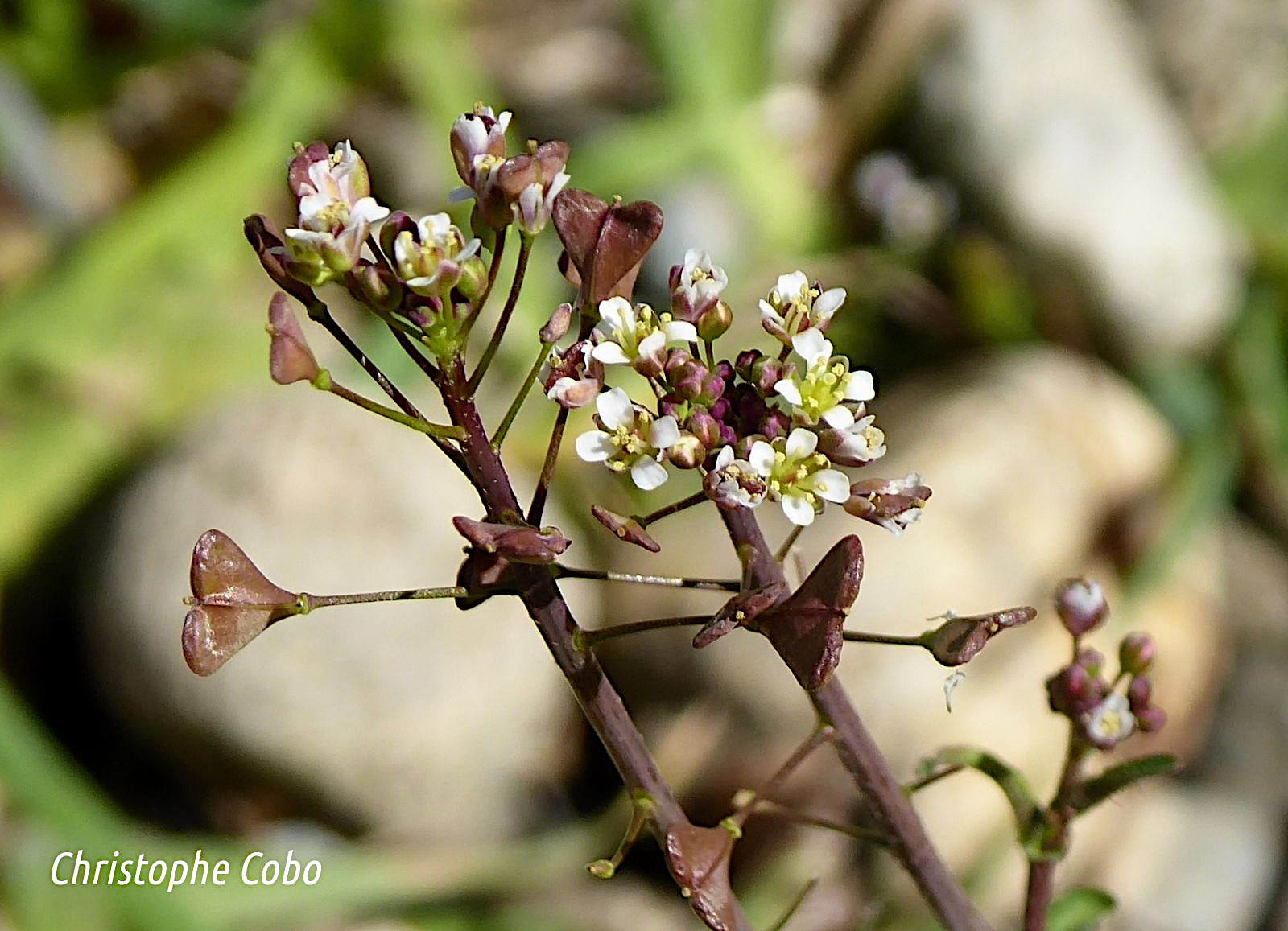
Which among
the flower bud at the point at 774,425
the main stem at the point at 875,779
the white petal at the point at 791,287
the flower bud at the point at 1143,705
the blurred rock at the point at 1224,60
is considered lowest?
the main stem at the point at 875,779

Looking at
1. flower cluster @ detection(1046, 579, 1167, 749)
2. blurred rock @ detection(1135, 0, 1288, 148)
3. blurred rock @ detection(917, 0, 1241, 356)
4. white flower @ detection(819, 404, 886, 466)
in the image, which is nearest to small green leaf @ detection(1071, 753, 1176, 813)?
flower cluster @ detection(1046, 579, 1167, 749)

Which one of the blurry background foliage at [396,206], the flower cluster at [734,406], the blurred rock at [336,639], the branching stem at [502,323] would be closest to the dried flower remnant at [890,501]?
the flower cluster at [734,406]

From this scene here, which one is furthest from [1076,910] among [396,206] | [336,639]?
[396,206]

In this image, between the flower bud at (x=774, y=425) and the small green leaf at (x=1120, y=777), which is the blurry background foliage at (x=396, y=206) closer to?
the small green leaf at (x=1120, y=777)

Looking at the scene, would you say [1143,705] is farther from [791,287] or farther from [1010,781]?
[791,287]

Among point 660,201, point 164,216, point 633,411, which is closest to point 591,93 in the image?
point 660,201

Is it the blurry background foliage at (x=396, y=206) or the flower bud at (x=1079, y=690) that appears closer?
the flower bud at (x=1079, y=690)

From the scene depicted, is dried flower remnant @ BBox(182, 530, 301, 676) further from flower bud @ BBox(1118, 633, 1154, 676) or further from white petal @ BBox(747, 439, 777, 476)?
flower bud @ BBox(1118, 633, 1154, 676)
